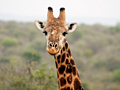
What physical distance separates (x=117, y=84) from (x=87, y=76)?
396cm

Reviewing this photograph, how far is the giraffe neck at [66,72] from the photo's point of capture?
654cm

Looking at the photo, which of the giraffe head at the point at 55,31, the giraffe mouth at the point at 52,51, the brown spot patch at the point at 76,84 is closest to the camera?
the giraffe mouth at the point at 52,51

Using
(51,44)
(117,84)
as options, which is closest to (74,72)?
(51,44)

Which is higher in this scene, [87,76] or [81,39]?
[81,39]

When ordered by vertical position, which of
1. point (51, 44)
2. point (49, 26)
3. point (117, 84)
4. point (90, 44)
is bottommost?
point (117, 84)

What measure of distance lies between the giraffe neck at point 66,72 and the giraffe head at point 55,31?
257mm

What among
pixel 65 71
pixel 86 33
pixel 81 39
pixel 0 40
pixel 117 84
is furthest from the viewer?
pixel 86 33

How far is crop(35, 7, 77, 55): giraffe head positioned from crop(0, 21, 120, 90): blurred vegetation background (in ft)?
12.6

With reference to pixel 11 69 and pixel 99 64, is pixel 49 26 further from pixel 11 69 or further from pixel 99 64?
pixel 99 64

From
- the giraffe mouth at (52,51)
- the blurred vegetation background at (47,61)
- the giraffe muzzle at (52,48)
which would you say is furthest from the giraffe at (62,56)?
the blurred vegetation background at (47,61)

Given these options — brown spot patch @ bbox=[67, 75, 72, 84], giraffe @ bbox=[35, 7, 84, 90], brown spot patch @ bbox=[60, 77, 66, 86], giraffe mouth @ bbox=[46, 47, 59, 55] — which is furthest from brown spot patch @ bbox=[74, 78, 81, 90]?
giraffe mouth @ bbox=[46, 47, 59, 55]

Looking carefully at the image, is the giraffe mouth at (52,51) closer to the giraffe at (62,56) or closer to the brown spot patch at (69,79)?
the giraffe at (62,56)

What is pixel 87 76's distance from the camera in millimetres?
29641

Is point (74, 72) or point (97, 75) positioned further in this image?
point (97, 75)
